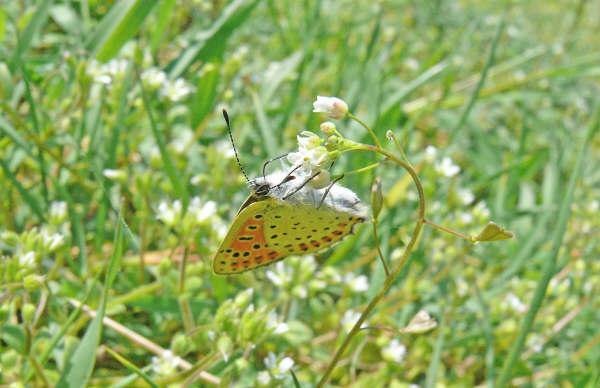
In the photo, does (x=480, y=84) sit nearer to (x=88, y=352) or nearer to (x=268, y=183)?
(x=268, y=183)

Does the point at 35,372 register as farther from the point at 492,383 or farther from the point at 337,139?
the point at 492,383

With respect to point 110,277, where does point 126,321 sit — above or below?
below

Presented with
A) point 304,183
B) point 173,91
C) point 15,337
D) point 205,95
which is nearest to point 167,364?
point 15,337


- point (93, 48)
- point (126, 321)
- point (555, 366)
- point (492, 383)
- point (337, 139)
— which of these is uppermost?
point (93, 48)

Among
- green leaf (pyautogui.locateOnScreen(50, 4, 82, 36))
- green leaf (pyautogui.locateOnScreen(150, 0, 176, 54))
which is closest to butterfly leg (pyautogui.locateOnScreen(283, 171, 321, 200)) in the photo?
green leaf (pyautogui.locateOnScreen(150, 0, 176, 54))

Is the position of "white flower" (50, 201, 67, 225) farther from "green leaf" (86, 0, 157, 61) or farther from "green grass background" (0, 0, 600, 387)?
"green leaf" (86, 0, 157, 61)

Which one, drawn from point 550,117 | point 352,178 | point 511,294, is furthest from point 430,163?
point 550,117

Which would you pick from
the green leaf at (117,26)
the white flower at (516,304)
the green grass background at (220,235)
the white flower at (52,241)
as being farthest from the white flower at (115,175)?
the white flower at (516,304)
